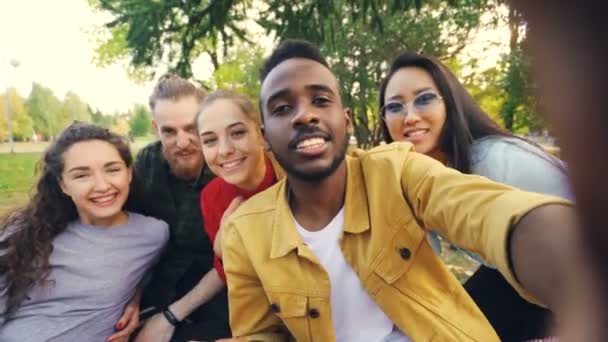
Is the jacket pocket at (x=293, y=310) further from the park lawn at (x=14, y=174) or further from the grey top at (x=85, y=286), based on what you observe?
the park lawn at (x=14, y=174)

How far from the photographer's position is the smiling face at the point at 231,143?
225 cm

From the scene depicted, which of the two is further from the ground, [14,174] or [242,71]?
[242,71]

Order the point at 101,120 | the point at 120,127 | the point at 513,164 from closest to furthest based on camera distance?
the point at 513,164, the point at 101,120, the point at 120,127

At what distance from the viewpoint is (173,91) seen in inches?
107

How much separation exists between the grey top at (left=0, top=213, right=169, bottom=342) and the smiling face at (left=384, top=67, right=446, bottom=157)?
1.67 metres

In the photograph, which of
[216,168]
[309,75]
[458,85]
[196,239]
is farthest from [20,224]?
[458,85]

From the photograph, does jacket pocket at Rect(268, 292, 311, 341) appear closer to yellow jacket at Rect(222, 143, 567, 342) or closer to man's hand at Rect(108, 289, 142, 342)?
yellow jacket at Rect(222, 143, 567, 342)

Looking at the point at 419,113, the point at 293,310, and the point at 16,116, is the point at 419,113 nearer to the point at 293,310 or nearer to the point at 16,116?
the point at 293,310

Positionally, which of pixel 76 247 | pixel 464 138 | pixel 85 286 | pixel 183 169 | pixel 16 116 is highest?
pixel 16 116

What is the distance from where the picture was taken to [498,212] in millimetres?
994

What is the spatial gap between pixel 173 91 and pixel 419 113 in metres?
1.54

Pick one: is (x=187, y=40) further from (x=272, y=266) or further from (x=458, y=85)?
(x=272, y=266)

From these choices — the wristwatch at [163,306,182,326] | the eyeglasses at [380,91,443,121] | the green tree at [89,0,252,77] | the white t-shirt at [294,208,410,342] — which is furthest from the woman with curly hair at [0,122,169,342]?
the green tree at [89,0,252,77]

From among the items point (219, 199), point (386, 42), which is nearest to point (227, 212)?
point (219, 199)
